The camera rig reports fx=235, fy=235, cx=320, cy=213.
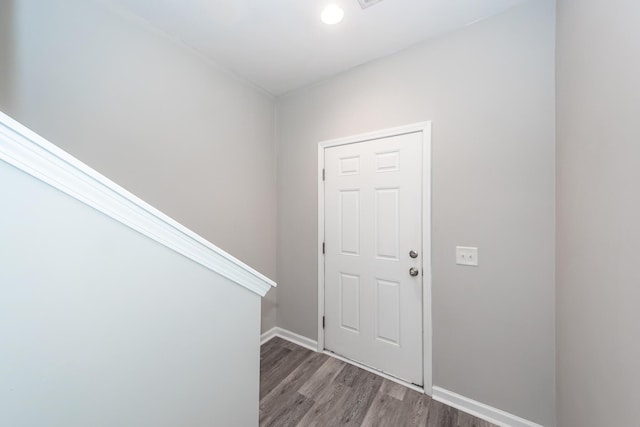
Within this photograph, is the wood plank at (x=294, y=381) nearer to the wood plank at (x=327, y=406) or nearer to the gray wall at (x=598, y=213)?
the wood plank at (x=327, y=406)

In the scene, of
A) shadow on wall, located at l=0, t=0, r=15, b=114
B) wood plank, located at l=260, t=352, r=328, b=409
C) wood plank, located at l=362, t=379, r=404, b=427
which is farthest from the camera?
wood plank, located at l=260, t=352, r=328, b=409

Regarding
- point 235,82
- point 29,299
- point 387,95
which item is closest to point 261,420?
point 29,299

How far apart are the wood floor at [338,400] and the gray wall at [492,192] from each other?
21 centimetres

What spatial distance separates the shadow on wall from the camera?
3.83ft

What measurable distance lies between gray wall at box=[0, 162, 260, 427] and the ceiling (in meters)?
1.62

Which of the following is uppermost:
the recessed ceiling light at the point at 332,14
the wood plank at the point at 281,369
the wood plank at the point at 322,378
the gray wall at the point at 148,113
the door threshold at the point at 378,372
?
the recessed ceiling light at the point at 332,14

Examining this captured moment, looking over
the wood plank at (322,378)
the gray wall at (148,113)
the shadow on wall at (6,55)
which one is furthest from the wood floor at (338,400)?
the shadow on wall at (6,55)

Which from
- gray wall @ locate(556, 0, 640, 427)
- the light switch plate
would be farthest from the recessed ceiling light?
the light switch plate

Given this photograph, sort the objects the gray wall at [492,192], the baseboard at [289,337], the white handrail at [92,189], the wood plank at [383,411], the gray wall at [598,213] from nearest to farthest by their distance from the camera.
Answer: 1. the white handrail at [92,189]
2. the gray wall at [598,213]
3. the gray wall at [492,192]
4. the wood plank at [383,411]
5. the baseboard at [289,337]

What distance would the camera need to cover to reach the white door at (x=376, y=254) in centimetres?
184

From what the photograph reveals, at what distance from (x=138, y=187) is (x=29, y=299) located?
123 cm

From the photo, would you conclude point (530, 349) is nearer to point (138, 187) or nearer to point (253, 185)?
point (253, 185)

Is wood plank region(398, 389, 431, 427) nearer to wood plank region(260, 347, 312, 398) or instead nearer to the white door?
the white door

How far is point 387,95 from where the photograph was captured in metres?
1.95
